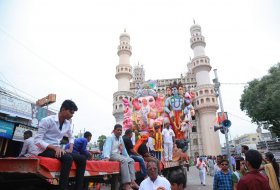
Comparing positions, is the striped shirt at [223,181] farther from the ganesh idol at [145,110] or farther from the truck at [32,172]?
the ganesh idol at [145,110]

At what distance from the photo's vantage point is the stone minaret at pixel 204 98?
130 ft

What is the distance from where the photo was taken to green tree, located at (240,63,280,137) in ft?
79.5

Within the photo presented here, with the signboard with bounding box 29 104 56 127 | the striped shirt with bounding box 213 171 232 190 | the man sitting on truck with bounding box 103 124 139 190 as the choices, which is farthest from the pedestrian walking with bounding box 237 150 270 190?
the signboard with bounding box 29 104 56 127

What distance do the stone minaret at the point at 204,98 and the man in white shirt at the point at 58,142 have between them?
128ft

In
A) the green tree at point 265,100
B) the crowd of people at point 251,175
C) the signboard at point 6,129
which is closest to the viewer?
the crowd of people at point 251,175

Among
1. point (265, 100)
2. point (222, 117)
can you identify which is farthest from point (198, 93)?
point (222, 117)

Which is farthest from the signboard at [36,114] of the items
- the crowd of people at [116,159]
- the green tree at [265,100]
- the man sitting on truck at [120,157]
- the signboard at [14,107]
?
the green tree at [265,100]

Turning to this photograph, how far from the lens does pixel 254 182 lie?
9.72 feet

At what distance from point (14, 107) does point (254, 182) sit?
45.9 feet

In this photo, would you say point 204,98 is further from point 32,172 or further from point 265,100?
point 32,172

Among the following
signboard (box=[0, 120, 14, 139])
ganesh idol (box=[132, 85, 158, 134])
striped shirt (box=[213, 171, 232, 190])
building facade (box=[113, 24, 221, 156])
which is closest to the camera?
striped shirt (box=[213, 171, 232, 190])

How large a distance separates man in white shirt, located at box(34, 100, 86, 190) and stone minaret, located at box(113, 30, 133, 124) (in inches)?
1501

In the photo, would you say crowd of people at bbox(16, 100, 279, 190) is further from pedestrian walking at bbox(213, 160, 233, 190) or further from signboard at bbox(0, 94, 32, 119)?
signboard at bbox(0, 94, 32, 119)

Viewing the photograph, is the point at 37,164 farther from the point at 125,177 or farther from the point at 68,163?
the point at 125,177
